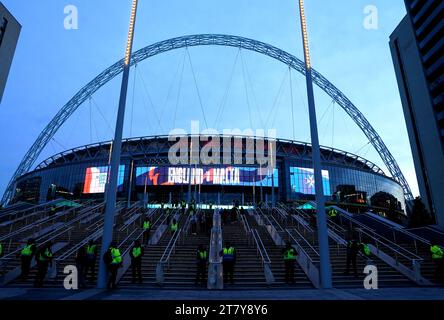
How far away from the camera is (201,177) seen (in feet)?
209

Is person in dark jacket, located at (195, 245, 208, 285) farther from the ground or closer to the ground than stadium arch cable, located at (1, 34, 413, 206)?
closer to the ground

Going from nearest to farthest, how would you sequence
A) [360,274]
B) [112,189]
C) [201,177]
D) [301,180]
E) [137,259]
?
[112,189]
[137,259]
[360,274]
[201,177]
[301,180]

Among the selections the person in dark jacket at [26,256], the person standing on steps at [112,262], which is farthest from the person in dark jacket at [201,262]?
the person in dark jacket at [26,256]

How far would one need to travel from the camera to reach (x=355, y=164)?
83688 mm

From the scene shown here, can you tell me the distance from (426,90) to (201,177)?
41.1 metres

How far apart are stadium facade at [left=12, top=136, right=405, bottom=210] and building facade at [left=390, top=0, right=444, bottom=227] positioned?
20.6 meters

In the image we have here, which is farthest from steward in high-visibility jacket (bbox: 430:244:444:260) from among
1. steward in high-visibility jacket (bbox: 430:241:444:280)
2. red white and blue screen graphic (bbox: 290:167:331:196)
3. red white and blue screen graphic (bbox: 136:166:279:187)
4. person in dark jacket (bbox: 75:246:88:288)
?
red white and blue screen graphic (bbox: 290:167:331:196)

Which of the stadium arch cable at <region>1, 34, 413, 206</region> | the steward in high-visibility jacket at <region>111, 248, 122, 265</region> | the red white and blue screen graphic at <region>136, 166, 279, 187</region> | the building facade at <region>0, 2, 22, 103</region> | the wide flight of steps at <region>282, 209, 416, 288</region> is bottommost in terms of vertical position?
the wide flight of steps at <region>282, 209, 416, 288</region>

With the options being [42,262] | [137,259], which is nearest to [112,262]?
[137,259]

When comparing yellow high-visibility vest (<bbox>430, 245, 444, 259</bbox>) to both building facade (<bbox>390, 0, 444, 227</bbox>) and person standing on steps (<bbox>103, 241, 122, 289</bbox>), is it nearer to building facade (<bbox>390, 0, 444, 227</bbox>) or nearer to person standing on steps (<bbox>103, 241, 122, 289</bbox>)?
person standing on steps (<bbox>103, 241, 122, 289</bbox>)

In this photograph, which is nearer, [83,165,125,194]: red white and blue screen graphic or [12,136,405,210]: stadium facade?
[12,136,405,210]: stadium facade

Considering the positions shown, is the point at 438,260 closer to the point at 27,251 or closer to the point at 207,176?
the point at 27,251

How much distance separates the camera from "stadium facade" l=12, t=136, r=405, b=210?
6469cm
